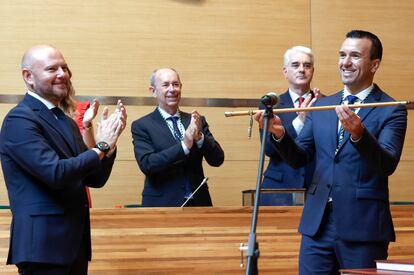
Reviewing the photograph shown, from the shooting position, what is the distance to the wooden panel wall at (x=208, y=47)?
5.71 m

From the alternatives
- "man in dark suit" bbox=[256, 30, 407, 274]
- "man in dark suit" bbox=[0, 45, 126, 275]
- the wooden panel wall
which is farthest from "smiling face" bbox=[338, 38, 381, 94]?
the wooden panel wall

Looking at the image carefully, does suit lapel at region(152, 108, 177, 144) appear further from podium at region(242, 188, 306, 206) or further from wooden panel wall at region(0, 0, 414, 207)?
wooden panel wall at region(0, 0, 414, 207)

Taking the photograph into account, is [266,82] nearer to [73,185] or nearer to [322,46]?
[322,46]

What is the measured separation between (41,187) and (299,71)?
2.08 metres

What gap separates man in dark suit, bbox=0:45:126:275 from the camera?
2.81 m

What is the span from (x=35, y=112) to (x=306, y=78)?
77.6 inches

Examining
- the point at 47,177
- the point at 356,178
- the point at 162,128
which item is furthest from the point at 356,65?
the point at 162,128

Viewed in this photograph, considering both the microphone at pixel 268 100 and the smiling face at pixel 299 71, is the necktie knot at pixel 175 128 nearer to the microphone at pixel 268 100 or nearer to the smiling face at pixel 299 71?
the smiling face at pixel 299 71

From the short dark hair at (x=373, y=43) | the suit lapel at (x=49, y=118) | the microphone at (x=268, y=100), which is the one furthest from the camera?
the short dark hair at (x=373, y=43)

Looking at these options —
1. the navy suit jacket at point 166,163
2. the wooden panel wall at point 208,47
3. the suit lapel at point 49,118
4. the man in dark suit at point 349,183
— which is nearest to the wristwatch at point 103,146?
the suit lapel at point 49,118

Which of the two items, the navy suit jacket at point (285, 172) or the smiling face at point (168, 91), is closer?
the navy suit jacket at point (285, 172)

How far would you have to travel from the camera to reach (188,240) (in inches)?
145

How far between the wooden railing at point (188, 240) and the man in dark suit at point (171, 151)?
0.43 m

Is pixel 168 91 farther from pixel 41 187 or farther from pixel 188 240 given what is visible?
pixel 41 187
